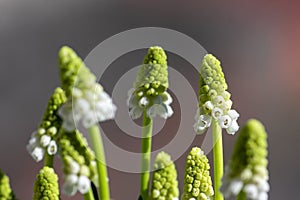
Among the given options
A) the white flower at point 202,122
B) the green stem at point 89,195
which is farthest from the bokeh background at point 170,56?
the green stem at point 89,195

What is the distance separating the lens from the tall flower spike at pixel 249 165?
38cm

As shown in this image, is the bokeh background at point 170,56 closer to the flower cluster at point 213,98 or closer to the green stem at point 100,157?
the flower cluster at point 213,98

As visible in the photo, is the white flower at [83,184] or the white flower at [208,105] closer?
the white flower at [83,184]

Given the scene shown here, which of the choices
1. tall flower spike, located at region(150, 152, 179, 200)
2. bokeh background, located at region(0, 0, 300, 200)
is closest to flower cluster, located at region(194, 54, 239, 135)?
tall flower spike, located at region(150, 152, 179, 200)

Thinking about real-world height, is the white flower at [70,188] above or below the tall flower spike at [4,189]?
below

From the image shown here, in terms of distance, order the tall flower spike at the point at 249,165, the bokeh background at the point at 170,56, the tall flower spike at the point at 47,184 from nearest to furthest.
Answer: the tall flower spike at the point at 249,165
the tall flower spike at the point at 47,184
the bokeh background at the point at 170,56

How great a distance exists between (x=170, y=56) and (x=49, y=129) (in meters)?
1.67

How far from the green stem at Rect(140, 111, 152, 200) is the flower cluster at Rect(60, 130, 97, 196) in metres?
0.07

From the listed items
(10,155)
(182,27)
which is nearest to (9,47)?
(10,155)

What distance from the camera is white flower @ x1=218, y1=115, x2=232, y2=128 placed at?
22.1 inches

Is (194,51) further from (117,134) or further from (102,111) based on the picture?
(102,111)

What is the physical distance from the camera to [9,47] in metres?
2.23

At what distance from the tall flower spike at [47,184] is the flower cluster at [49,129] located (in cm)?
2

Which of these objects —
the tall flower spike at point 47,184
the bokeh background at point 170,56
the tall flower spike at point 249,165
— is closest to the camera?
the tall flower spike at point 249,165
